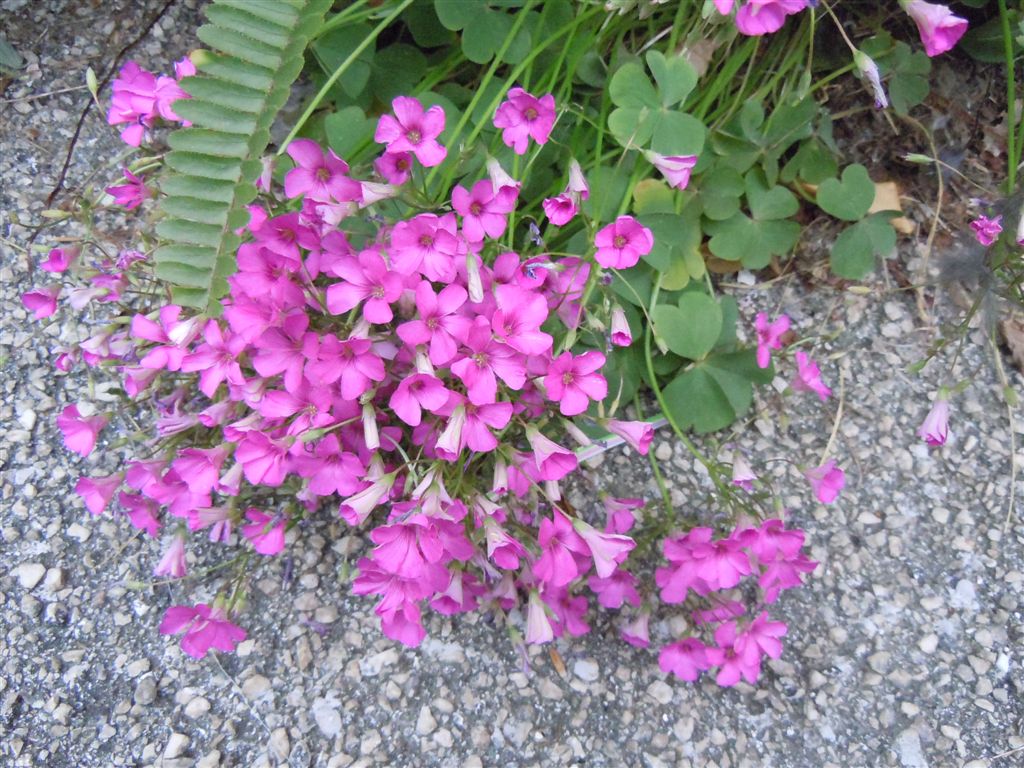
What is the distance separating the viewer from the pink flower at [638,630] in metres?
1.66

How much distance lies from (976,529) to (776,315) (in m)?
0.59

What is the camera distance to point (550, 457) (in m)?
1.40

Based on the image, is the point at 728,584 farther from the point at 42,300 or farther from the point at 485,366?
the point at 42,300

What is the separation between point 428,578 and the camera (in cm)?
143

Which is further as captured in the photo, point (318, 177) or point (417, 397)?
point (318, 177)

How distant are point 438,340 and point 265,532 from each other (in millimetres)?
500

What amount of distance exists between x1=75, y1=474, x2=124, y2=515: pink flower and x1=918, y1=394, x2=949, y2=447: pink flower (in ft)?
4.92

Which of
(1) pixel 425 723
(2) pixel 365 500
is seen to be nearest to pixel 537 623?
(1) pixel 425 723

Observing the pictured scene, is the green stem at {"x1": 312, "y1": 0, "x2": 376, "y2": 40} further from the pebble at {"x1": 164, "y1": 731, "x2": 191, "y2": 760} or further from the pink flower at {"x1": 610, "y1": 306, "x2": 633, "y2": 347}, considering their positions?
the pebble at {"x1": 164, "y1": 731, "x2": 191, "y2": 760}

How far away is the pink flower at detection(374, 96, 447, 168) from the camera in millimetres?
1413

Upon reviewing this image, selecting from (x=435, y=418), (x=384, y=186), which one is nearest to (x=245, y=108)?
(x=384, y=186)

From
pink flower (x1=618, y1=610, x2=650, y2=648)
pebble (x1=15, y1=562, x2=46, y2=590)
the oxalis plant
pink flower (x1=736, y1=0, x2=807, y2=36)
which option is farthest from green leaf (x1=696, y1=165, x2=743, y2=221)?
pebble (x1=15, y1=562, x2=46, y2=590)

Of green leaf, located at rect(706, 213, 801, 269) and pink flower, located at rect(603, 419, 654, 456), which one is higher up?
green leaf, located at rect(706, 213, 801, 269)

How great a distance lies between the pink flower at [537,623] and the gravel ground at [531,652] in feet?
0.57
